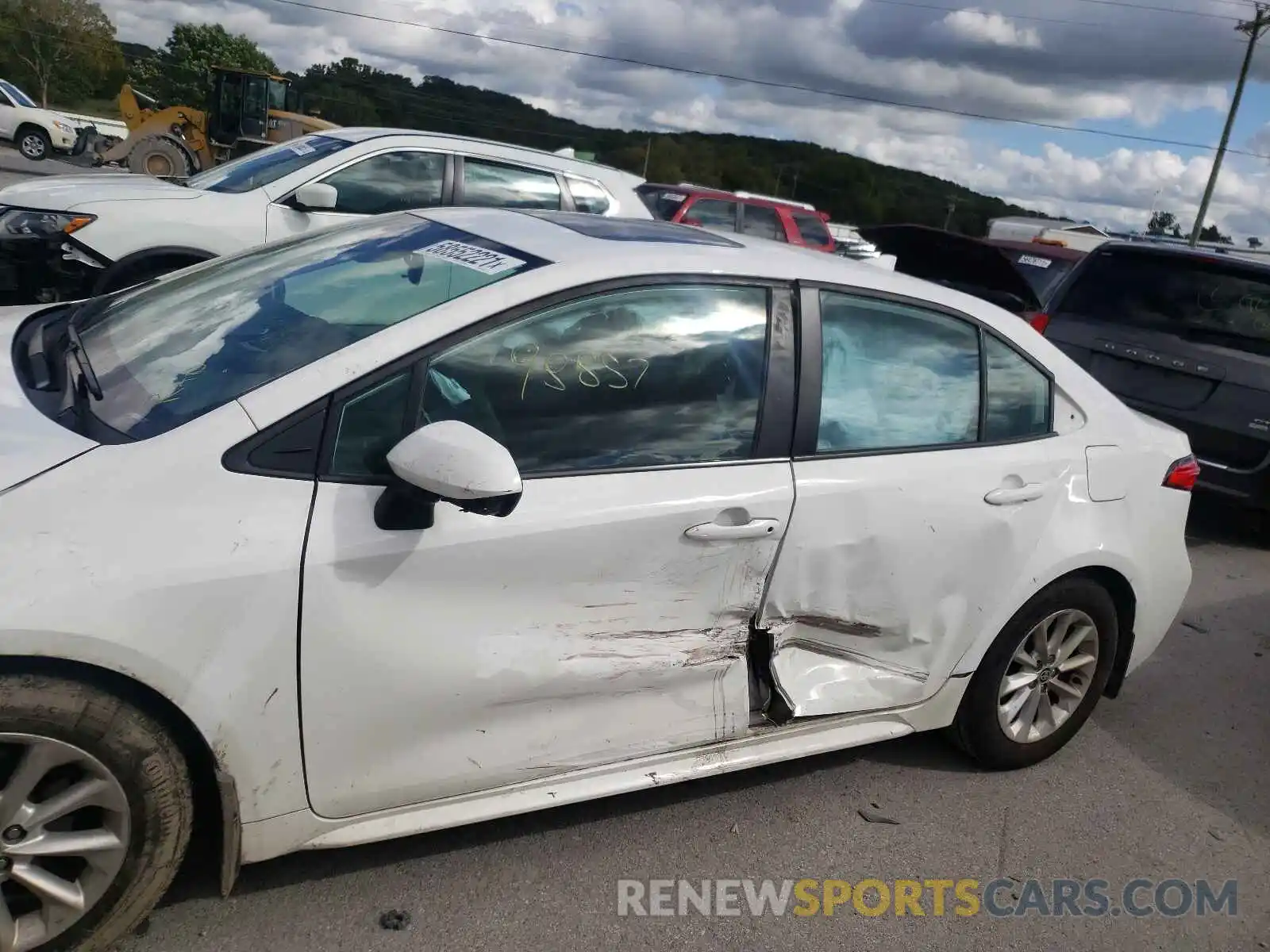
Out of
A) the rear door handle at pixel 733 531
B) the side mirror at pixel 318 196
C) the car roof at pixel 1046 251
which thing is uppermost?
the car roof at pixel 1046 251

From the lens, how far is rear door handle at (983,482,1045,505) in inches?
127

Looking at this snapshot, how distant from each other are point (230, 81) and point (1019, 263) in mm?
21536

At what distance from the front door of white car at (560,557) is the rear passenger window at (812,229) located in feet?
38.9

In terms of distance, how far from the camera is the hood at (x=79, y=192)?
6.21m

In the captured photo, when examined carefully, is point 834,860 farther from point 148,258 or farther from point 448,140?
point 448,140

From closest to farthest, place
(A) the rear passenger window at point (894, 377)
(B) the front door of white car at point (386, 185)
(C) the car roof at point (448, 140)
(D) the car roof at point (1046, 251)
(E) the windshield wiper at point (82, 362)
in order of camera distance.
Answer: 1. (E) the windshield wiper at point (82, 362)
2. (A) the rear passenger window at point (894, 377)
3. (B) the front door of white car at point (386, 185)
4. (C) the car roof at point (448, 140)
5. (D) the car roof at point (1046, 251)

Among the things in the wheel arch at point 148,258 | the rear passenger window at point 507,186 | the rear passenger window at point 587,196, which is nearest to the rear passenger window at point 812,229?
the rear passenger window at point 587,196

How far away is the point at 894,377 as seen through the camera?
3186 millimetres

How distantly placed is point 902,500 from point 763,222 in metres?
11.4

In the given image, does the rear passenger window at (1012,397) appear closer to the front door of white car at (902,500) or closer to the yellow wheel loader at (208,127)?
the front door of white car at (902,500)

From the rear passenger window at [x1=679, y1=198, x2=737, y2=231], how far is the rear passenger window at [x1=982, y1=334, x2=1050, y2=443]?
387 inches

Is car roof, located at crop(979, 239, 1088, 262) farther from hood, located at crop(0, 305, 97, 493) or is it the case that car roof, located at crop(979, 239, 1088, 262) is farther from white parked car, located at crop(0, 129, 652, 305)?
hood, located at crop(0, 305, 97, 493)

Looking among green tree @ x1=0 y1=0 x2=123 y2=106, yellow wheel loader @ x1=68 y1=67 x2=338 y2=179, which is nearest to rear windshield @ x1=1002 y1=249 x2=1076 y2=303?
yellow wheel loader @ x1=68 y1=67 x2=338 y2=179

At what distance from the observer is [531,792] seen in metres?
2.63
